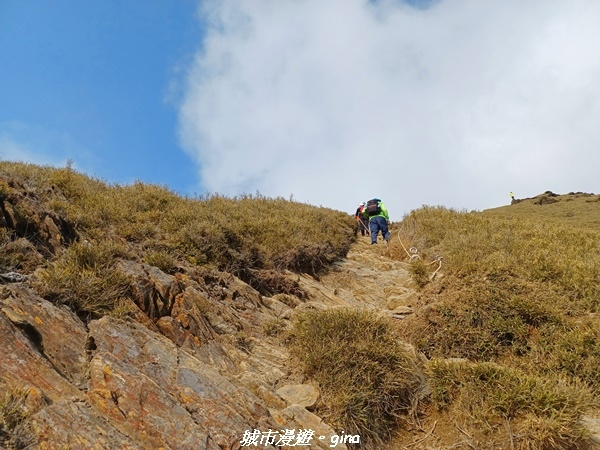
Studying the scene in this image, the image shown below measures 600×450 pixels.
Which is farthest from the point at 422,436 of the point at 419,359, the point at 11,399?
the point at 11,399

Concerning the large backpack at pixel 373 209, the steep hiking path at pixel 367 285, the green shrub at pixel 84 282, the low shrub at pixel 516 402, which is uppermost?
the large backpack at pixel 373 209

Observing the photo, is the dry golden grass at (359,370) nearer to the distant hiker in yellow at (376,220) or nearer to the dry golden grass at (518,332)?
the dry golden grass at (518,332)

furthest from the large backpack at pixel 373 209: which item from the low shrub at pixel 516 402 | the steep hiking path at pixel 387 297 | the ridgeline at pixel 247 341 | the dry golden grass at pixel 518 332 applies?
the low shrub at pixel 516 402

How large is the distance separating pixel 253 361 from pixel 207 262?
3010 mm

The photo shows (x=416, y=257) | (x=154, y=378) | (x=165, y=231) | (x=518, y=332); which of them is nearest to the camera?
(x=154, y=378)

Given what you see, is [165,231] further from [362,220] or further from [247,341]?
[362,220]

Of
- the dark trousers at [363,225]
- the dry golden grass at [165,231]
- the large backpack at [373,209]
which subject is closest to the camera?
the dry golden grass at [165,231]

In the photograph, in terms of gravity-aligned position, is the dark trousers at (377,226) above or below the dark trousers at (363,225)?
below

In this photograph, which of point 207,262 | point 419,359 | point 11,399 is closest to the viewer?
point 11,399

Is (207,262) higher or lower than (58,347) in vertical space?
higher

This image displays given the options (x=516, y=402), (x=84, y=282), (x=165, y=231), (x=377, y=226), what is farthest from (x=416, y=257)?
(x=84, y=282)

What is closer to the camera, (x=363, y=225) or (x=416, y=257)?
(x=416, y=257)

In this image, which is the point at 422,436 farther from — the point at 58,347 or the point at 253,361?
the point at 58,347

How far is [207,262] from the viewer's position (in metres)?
8.31
